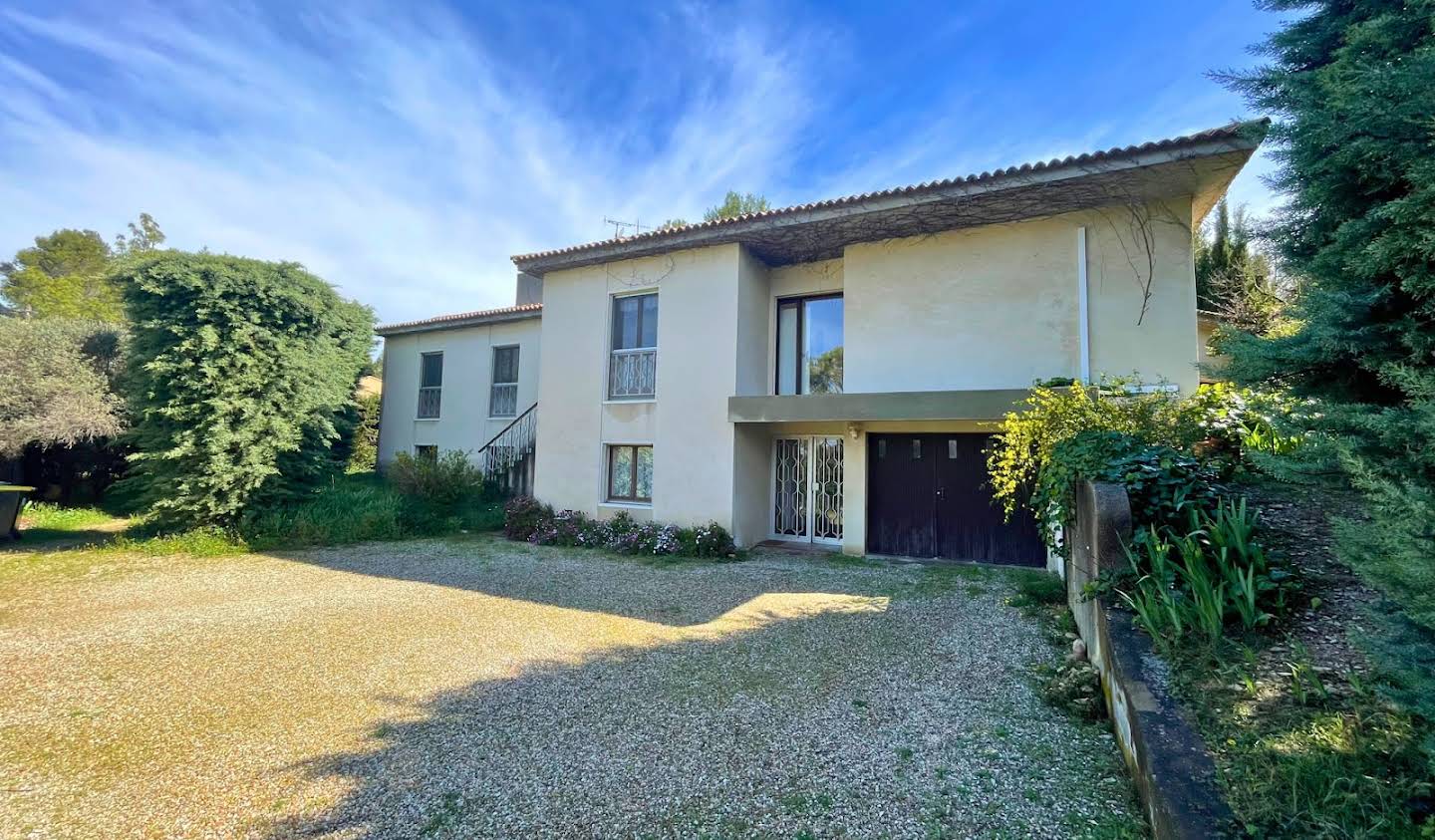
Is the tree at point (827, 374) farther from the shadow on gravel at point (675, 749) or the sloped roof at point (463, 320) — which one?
the sloped roof at point (463, 320)

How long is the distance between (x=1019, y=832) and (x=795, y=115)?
11.1 m

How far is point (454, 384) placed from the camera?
1695cm

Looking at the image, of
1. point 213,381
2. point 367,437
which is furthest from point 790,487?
point 367,437

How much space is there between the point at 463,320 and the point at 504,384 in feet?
7.48

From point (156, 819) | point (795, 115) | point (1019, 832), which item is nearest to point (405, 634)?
point (156, 819)

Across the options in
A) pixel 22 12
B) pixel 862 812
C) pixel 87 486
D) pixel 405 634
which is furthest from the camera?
pixel 87 486

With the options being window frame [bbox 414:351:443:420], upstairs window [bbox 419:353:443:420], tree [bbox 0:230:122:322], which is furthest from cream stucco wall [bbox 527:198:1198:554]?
tree [bbox 0:230:122:322]

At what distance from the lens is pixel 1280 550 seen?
3736 mm

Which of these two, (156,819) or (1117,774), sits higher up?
(1117,774)

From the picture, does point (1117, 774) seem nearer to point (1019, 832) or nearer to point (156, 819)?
point (1019, 832)

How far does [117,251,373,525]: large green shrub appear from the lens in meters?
10.2

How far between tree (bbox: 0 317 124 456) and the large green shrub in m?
4.22

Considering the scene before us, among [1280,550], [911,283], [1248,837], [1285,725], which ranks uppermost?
[911,283]

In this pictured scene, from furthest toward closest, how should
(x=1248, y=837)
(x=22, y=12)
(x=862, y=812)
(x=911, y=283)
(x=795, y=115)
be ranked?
1. (x=795, y=115)
2. (x=911, y=283)
3. (x=22, y=12)
4. (x=862, y=812)
5. (x=1248, y=837)
